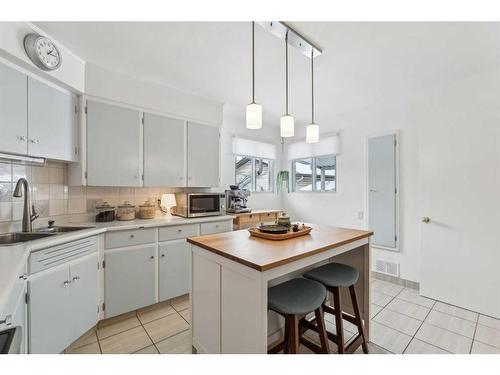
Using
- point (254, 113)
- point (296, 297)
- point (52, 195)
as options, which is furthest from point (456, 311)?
point (52, 195)

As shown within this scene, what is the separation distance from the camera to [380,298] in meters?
2.72

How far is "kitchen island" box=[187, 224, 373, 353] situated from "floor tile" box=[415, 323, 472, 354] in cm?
57

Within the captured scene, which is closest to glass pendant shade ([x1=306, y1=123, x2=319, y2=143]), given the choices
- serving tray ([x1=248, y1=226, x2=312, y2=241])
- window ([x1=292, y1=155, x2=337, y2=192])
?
serving tray ([x1=248, y1=226, x2=312, y2=241])

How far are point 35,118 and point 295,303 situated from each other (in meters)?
2.44

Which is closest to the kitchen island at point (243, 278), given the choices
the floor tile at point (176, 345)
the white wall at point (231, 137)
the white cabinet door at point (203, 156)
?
the floor tile at point (176, 345)

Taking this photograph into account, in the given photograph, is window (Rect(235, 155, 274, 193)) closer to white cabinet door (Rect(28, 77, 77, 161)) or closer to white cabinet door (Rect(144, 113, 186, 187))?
white cabinet door (Rect(144, 113, 186, 187))

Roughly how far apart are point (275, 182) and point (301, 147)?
86cm

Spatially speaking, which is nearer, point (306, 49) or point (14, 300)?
point (14, 300)

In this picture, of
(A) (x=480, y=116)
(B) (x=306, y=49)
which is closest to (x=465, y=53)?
(A) (x=480, y=116)

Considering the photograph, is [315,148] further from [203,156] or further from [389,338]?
[389,338]

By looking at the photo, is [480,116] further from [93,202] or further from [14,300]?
[93,202]

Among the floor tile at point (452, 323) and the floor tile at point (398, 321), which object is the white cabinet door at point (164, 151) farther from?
the floor tile at point (452, 323)

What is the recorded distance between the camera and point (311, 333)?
2025 mm
